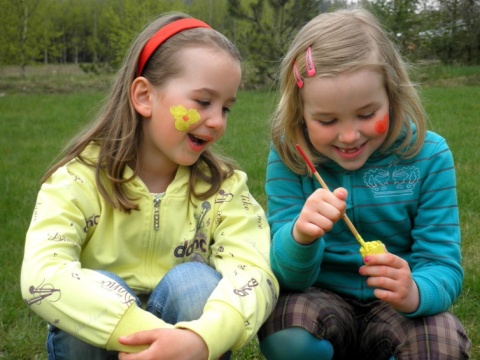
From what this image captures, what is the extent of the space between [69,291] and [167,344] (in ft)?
0.89

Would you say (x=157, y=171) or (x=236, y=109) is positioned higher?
(x=157, y=171)

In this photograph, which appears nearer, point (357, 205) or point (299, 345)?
point (299, 345)

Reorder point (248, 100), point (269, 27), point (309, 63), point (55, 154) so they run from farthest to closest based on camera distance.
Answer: point (269, 27)
point (248, 100)
point (55, 154)
point (309, 63)

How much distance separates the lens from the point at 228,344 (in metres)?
1.59

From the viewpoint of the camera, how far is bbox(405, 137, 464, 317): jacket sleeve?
5.90 ft

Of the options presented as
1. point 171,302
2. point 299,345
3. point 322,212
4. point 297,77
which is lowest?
point 299,345

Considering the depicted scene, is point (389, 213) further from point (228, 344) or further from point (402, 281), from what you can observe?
point (228, 344)

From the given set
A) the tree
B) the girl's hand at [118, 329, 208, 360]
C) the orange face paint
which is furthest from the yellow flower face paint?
the tree

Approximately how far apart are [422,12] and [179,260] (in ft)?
57.4

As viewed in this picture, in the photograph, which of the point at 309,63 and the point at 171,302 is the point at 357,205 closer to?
the point at 309,63

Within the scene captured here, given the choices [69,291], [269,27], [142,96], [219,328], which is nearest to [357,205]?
[219,328]

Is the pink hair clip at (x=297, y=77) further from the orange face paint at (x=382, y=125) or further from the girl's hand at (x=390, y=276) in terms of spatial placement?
the girl's hand at (x=390, y=276)

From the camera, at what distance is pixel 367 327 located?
1870 mm

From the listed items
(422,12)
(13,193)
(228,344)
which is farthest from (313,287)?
(422,12)
